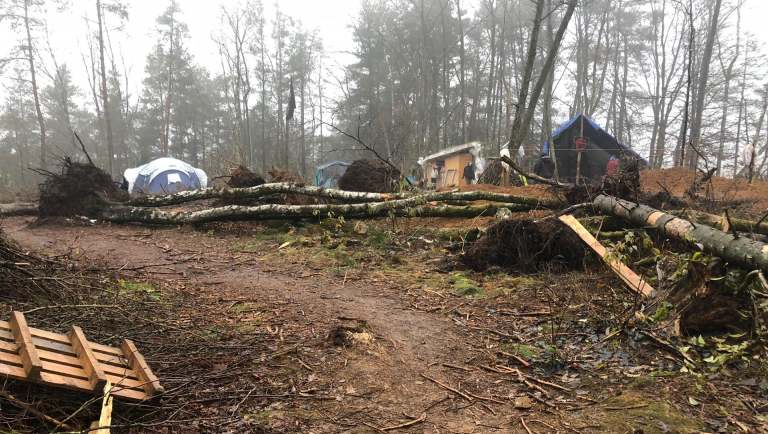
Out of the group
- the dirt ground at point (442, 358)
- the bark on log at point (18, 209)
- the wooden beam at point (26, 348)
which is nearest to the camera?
the wooden beam at point (26, 348)

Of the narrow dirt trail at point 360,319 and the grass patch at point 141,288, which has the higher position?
the grass patch at point 141,288

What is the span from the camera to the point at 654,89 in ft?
99.1

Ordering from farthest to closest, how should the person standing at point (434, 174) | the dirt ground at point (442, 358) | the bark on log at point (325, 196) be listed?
Result: the person standing at point (434, 174)
the bark on log at point (325, 196)
the dirt ground at point (442, 358)

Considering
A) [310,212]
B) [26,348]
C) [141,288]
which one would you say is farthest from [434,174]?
[26,348]

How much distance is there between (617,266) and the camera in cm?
465

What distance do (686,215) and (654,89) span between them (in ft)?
99.3

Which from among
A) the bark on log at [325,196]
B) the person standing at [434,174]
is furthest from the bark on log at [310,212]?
the person standing at [434,174]

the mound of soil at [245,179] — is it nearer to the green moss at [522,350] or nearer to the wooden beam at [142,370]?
the wooden beam at [142,370]

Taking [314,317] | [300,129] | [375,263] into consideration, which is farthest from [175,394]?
[300,129]

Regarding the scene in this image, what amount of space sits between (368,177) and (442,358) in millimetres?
9405

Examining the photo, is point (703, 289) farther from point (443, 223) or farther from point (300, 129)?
Answer: point (300, 129)

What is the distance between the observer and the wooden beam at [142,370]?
2.40 m

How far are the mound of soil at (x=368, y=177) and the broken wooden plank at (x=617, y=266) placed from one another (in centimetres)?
662

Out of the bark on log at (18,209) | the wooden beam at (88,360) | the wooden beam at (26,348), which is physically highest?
the bark on log at (18,209)
